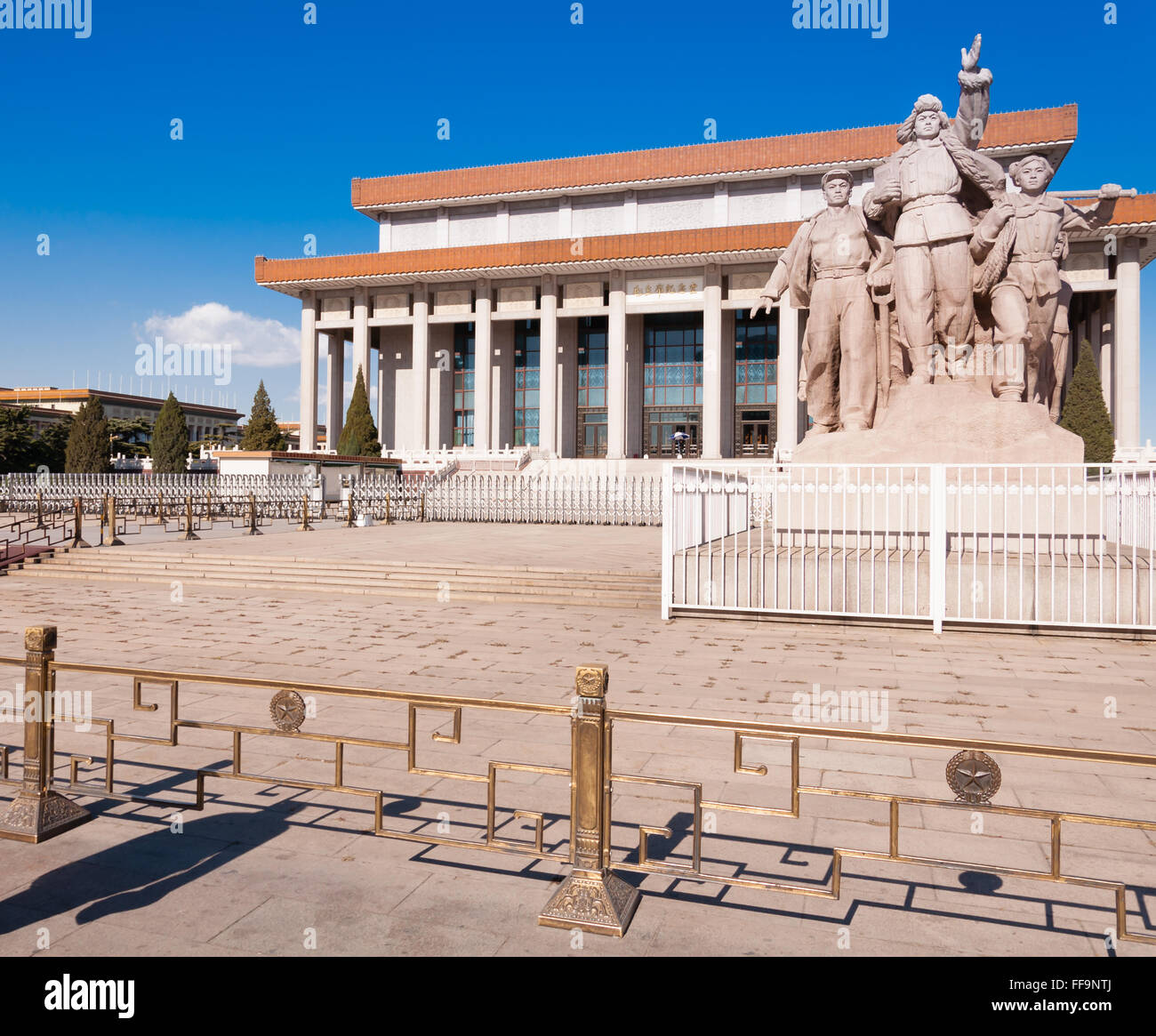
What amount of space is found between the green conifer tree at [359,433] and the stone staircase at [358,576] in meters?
24.9

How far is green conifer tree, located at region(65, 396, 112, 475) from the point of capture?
4053cm

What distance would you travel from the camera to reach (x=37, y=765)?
12.4 feet

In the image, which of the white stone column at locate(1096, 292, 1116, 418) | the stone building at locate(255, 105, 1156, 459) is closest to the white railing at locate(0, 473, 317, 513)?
the stone building at locate(255, 105, 1156, 459)

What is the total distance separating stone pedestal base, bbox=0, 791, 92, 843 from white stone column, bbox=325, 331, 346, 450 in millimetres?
47340

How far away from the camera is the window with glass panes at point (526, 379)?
49688mm

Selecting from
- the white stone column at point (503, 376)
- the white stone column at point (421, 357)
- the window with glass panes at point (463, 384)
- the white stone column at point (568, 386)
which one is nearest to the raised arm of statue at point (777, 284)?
the white stone column at point (568, 386)

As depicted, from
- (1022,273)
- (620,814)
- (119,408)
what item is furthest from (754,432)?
(119,408)

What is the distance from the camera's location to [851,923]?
2959 millimetres

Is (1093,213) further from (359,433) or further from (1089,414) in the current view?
(359,433)

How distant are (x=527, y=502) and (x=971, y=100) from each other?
57.2ft

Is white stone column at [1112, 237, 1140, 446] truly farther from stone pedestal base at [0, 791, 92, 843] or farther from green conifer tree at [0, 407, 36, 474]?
green conifer tree at [0, 407, 36, 474]

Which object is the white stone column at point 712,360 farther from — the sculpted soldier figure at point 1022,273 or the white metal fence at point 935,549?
the white metal fence at point 935,549

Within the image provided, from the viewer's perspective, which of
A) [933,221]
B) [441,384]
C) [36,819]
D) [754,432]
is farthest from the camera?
[441,384]
